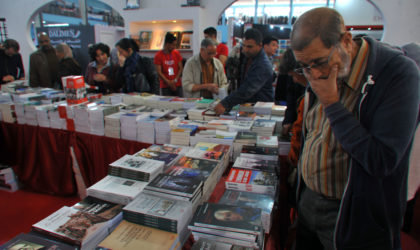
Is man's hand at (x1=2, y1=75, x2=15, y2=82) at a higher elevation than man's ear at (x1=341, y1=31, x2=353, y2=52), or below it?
below

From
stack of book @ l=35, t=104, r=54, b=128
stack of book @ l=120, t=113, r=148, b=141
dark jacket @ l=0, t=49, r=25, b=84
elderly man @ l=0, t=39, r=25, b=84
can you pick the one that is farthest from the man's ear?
dark jacket @ l=0, t=49, r=25, b=84

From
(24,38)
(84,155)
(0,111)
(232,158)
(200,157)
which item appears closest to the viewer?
(200,157)

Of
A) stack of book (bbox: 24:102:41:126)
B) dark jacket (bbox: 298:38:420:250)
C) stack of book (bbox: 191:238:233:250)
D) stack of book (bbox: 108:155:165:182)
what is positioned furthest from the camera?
stack of book (bbox: 24:102:41:126)

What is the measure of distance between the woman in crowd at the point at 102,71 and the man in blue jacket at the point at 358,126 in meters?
3.50

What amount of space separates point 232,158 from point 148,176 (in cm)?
73

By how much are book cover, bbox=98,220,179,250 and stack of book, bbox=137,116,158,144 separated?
1.36 m

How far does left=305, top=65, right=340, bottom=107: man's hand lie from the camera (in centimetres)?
87

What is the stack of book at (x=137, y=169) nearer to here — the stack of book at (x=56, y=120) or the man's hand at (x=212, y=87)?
the stack of book at (x=56, y=120)

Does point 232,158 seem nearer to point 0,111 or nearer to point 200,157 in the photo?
point 200,157

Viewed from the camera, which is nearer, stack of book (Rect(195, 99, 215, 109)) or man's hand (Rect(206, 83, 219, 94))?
stack of book (Rect(195, 99, 215, 109))

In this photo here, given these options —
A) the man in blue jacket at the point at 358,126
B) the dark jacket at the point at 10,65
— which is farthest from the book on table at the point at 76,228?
the dark jacket at the point at 10,65

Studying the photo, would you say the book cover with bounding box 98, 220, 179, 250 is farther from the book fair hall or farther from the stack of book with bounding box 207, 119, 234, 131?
the stack of book with bounding box 207, 119, 234, 131

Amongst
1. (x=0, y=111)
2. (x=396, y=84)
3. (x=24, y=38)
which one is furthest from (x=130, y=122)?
(x=24, y=38)

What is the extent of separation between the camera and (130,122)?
8.13 ft
